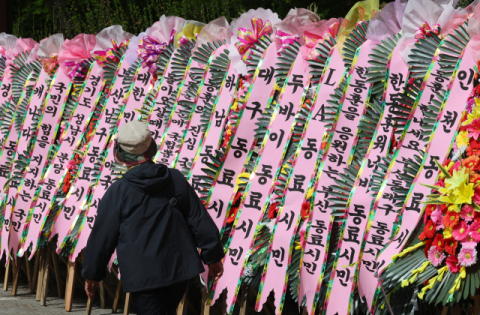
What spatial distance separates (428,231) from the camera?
2545mm

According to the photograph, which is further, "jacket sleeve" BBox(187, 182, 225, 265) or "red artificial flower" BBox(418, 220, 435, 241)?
"jacket sleeve" BBox(187, 182, 225, 265)

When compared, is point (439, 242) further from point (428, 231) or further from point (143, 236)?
point (143, 236)

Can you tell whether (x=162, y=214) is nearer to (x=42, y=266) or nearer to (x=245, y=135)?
(x=245, y=135)

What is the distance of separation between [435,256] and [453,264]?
0.08 meters

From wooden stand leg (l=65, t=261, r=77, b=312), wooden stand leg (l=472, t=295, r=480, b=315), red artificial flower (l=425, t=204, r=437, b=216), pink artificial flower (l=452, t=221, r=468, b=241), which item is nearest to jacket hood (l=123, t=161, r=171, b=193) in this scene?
red artificial flower (l=425, t=204, r=437, b=216)

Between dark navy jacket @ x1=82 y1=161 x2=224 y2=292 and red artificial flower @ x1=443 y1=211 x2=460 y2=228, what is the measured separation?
40.6 inches

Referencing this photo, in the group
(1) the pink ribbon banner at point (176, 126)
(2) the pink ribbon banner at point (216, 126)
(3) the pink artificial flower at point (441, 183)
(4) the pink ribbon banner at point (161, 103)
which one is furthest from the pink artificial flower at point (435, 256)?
(4) the pink ribbon banner at point (161, 103)

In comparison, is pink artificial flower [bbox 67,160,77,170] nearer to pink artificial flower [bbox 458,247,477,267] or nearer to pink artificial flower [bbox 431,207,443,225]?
pink artificial flower [bbox 431,207,443,225]

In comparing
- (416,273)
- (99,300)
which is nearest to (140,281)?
(416,273)

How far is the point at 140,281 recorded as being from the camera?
2.62 m

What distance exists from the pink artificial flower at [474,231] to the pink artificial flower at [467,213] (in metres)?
0.03

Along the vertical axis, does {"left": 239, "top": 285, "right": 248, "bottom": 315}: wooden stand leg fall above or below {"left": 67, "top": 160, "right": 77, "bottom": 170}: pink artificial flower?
below

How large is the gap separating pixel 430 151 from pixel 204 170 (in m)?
1.33

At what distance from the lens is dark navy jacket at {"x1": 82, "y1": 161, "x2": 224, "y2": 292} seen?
8.66 feet
